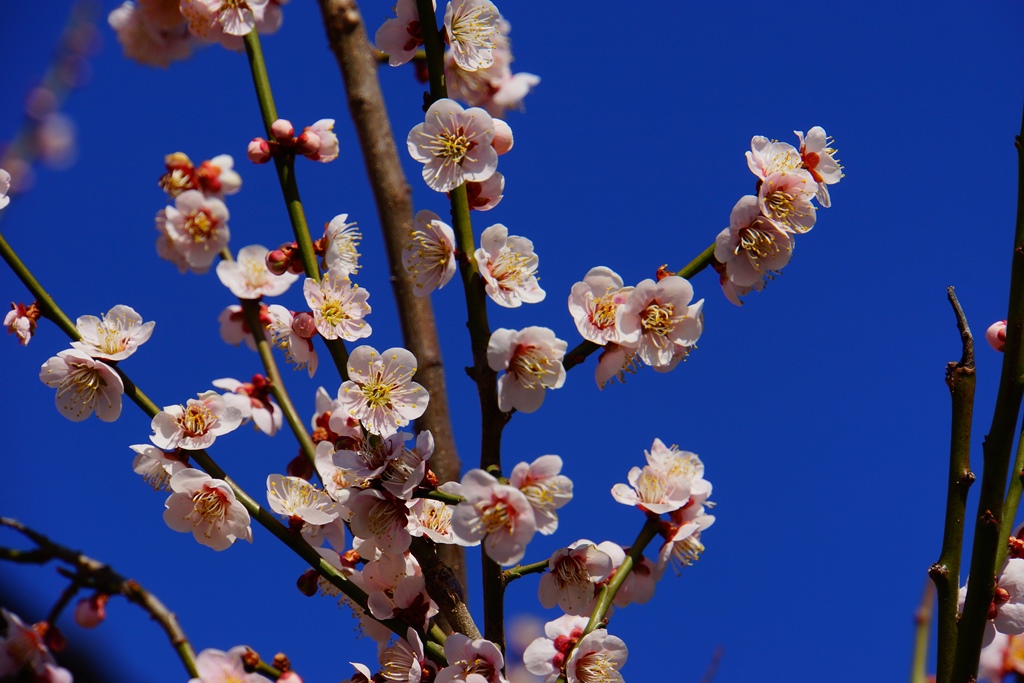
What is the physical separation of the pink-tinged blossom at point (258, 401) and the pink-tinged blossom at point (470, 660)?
721 mm

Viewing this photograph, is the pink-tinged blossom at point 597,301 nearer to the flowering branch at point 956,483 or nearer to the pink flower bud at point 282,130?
the flowering branch at point 956,483

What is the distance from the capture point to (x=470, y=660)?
1363mm

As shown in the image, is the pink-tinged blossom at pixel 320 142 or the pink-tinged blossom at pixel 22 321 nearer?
the pink-tinged blossom at pixel 22 321

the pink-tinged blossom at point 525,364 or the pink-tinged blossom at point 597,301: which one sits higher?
the pink-tinged blossom at point 597,301

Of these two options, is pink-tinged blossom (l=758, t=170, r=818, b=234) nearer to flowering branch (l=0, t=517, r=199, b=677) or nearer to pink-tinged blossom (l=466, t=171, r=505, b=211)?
pink-tinged blossom (l=466, t=171, r=505, b=211)

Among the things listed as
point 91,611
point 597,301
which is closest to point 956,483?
point 597,301

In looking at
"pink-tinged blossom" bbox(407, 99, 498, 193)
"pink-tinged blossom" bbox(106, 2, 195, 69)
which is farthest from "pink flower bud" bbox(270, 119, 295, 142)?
"pink-tinged blossom" bbox(106, 2, 195, 69)

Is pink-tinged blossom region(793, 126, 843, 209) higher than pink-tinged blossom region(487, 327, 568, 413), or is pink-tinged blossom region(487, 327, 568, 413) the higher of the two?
pink-tinged blossom region(793, 126, 843, 209)

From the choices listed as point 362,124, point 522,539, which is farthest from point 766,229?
point 362,124

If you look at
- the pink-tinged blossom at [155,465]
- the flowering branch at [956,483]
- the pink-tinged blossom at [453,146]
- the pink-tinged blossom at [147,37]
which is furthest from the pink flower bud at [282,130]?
the flowering branch at [956,483]

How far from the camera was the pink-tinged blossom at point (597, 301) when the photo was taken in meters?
1.42

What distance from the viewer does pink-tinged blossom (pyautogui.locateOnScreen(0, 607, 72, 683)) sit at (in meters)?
1.34

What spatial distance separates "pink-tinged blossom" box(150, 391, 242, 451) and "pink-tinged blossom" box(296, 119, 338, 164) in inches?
21.6

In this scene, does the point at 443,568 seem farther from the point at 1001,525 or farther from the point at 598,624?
the point at 1001,525
